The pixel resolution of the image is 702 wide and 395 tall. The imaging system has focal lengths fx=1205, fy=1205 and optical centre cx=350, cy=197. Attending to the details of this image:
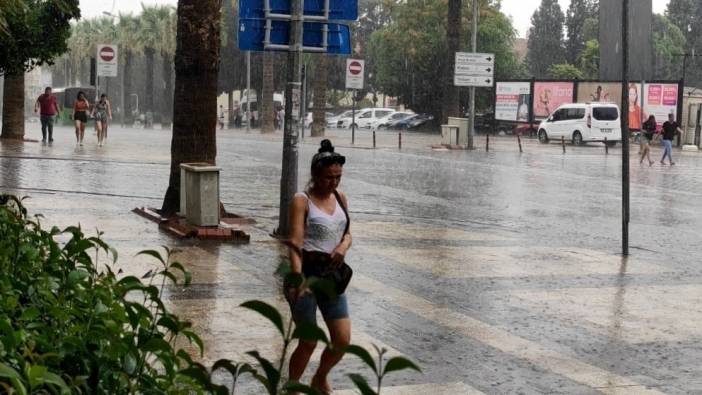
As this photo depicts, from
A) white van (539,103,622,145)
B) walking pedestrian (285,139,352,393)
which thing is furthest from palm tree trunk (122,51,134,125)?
walking pedestrian (285,139,352,393)

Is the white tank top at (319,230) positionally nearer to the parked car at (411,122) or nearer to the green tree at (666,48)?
the parked car at (411,122)

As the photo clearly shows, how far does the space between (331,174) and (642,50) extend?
450 inches

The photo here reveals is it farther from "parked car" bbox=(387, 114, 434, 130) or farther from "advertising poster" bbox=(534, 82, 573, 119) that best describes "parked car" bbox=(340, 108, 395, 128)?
"advertising poster" bbox=(534, 82, 573, 119)

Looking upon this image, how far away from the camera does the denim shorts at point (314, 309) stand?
6293 millimetres

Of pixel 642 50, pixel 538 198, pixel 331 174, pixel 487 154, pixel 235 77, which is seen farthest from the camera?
pixel 235 77

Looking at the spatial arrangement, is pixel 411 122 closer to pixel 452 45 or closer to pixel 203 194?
pixel 452 45

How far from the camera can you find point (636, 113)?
52812mm

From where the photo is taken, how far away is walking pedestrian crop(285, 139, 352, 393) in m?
6.36

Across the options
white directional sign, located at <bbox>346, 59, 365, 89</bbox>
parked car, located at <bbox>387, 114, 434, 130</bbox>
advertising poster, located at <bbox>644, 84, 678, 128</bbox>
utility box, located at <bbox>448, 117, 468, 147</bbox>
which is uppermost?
white directional sign, located at <bbox>346, 59, 365, 89</bbox>

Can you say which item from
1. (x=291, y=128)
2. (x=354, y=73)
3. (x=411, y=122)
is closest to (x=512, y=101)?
(x=411, y=122)

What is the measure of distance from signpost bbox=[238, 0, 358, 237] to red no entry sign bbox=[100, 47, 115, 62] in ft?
Answer: 92.9

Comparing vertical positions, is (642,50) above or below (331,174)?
above

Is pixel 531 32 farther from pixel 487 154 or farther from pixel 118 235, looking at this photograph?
pixel 118 235

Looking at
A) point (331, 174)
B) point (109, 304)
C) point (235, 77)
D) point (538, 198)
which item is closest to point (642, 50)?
point (538, 198)
